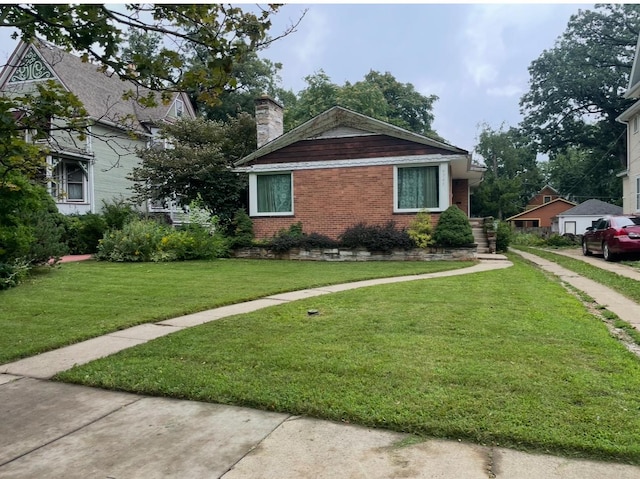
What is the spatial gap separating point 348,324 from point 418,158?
405 inches

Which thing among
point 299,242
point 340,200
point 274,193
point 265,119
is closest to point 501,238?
point 340,200

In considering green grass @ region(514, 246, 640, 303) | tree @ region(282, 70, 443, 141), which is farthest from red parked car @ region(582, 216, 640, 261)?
tree @ region(282, 70, 443, 141)

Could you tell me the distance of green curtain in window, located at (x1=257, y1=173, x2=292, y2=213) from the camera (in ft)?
53.9

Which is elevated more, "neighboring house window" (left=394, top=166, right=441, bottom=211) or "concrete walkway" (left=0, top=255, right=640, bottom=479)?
"neighboring house window" (left=394, top=166, right=441, bottom=211)

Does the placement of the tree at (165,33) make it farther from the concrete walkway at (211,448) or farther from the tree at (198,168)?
the tree at (198,168)

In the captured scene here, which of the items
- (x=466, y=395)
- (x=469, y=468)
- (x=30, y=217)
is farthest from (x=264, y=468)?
(x=30, y=217)

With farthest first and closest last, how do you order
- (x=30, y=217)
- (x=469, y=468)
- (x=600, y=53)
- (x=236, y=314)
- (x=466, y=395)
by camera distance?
(x=600, y=53) < (x=30, y=217) < (x=236, y=314) < (x=466, y=395) < (x=469, y=468)

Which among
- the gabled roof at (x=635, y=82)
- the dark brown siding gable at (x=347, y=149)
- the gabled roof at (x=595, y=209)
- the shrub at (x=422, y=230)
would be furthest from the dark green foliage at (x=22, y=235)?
the gabled roof at (x=595, y=209)

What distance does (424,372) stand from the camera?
12.6 feet

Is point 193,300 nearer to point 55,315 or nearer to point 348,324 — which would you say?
point 55,315

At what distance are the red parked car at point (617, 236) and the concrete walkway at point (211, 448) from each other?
1396 centimetres

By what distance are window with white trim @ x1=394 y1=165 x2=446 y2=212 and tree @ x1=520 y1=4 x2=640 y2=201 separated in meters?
31.9

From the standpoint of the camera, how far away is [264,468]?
101 inches

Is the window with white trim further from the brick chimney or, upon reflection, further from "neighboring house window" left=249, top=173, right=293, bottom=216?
the brick chimney
